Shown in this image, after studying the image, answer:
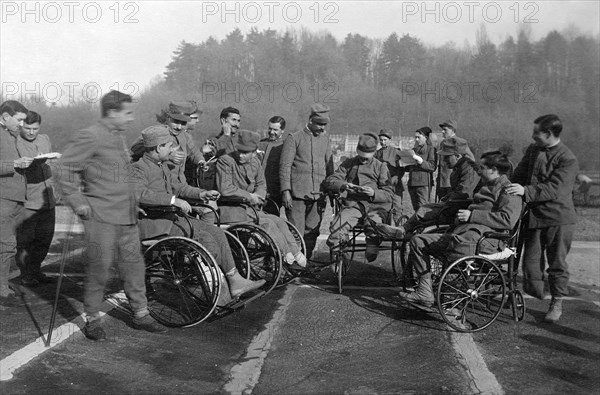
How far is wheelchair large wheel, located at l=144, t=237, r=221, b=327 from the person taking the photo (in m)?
4.73

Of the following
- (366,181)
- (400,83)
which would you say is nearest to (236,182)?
(366,181)

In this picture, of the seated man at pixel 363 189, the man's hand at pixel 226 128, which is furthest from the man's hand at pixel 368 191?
the man's hand at pixel 226 128

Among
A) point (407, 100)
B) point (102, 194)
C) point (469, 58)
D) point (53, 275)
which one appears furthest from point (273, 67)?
point (102, 194)

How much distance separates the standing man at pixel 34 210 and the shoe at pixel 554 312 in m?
4.99

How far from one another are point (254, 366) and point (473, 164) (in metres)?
3.26

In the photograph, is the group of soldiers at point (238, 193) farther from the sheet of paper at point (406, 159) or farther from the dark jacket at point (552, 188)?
the sheet of paper at point (406, 159)

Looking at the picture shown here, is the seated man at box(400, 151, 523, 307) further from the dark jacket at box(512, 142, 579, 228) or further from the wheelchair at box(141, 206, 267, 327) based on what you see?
the wheelchair at box(141, 206, 267, 327)

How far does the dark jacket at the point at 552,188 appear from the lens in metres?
5.21

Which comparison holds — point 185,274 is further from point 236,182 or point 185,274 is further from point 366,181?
point 366,181

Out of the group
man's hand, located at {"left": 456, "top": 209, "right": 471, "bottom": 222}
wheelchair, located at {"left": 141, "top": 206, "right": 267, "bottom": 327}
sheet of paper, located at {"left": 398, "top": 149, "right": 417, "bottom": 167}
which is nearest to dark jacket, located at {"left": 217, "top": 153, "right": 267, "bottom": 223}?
wheelchair, located at {"left": 141, "top": 206, "right": 267, "bottom": 327}

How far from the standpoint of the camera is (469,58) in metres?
24.0

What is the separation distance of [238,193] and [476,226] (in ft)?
7.37

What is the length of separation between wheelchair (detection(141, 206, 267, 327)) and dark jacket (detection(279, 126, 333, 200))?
6.93ft

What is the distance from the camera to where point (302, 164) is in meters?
7.12
